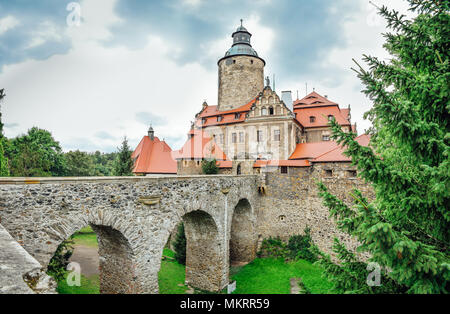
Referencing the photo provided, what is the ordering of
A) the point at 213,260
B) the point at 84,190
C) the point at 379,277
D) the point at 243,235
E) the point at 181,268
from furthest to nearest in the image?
the point at 243,235, the point at 181,268, the point at 213,260, the point at 84,190, the point at 379,277

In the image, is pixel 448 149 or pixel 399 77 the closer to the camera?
pixel 448 149

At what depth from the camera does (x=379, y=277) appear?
493 cm

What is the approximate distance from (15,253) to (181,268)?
13.3m

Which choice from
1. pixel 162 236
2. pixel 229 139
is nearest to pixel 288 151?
pixel 229 139

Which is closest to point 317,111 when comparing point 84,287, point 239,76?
point 239,76

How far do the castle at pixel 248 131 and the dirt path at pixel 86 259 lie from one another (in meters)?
9.34

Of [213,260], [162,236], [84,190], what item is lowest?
[213,260]

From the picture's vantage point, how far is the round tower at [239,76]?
26062 millimetres

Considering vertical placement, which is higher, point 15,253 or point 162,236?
point 15,253

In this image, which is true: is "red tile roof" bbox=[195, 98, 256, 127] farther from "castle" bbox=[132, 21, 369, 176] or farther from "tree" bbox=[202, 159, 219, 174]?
"tree" bbox=[202, 159, 219, 174]

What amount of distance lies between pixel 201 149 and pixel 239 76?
8.75m

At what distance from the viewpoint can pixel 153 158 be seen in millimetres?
28547

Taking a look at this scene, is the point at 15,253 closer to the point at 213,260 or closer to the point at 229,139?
the point at 213,260

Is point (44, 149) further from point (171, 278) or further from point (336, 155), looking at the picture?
point (336, 155)
